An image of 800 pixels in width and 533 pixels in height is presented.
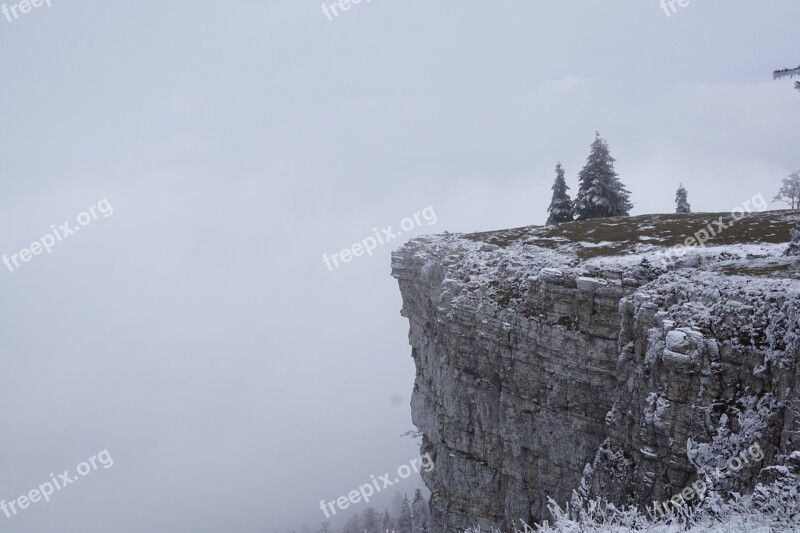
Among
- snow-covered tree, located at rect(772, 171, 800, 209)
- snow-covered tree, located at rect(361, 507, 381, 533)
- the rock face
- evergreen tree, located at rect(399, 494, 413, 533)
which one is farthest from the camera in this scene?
snow-covered tree, located at rect(361, 507, 381, 533)

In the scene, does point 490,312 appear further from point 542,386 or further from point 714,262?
point 714,262

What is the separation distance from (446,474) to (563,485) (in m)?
7.32

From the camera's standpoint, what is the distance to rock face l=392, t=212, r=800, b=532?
15703 millimetres

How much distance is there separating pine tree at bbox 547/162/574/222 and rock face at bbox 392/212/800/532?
11159 millimetres

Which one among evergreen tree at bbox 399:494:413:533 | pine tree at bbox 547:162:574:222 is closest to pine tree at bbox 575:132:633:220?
pine tree at bbox 547:162:574:222

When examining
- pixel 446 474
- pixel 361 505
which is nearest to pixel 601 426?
pixel 446 474

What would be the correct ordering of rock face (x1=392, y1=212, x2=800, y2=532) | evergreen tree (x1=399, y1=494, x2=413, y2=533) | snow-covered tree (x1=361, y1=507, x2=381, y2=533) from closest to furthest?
1. rock face (x1=392, y1=212, x2=800, y2=532)
2. evergreen tree (x1=399, y1=494, x2=413, y2=533)
3. snow-covered tree (x1=361, y1=507, x2=381, y2=533)

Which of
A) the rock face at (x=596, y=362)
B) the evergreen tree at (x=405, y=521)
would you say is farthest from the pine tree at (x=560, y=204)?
the evergreen tree at (x=405, y=521)

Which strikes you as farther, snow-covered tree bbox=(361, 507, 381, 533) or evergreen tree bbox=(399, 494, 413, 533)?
snow-covered tree bbox=(361, 507, 381, 533)

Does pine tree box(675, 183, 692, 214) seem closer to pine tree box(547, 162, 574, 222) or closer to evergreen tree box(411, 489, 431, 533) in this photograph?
pine tree box(547, 162, 574, 222)

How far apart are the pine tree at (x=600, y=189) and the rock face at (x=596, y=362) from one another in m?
9.28

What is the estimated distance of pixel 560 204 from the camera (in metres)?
45.9

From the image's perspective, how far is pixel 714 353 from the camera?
53.6 ft

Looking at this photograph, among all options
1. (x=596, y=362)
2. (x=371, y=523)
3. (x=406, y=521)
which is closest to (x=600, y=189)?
(x=596, y=362)
